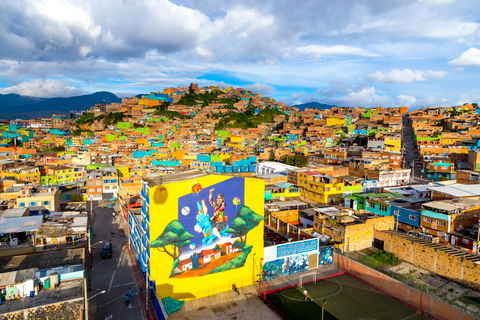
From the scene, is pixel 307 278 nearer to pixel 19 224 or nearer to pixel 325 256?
pixel 325 256

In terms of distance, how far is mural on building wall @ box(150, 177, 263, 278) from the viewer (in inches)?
591

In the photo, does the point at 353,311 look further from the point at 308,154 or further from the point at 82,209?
the point at 308,154

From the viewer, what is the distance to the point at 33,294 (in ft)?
35.7

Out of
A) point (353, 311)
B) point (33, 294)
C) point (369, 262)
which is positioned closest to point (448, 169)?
point (369, 262)

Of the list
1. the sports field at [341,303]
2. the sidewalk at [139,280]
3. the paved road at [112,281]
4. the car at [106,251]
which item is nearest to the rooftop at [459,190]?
the sports field at [341,303]

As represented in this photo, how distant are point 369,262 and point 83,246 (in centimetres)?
1700

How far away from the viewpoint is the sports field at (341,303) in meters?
14.6

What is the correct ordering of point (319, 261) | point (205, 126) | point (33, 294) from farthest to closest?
point (205, 126), point (319, 261), point (33, 294)

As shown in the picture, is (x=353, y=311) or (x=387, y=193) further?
(x=387, y=193)

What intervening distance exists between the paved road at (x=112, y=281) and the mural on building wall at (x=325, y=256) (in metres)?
10.7

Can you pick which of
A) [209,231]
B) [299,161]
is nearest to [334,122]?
[299,161]

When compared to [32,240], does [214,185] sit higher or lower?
higher

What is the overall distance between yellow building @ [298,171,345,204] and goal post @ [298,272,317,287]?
1427cm

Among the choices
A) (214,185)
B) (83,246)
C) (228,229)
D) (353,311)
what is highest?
(214,185)
